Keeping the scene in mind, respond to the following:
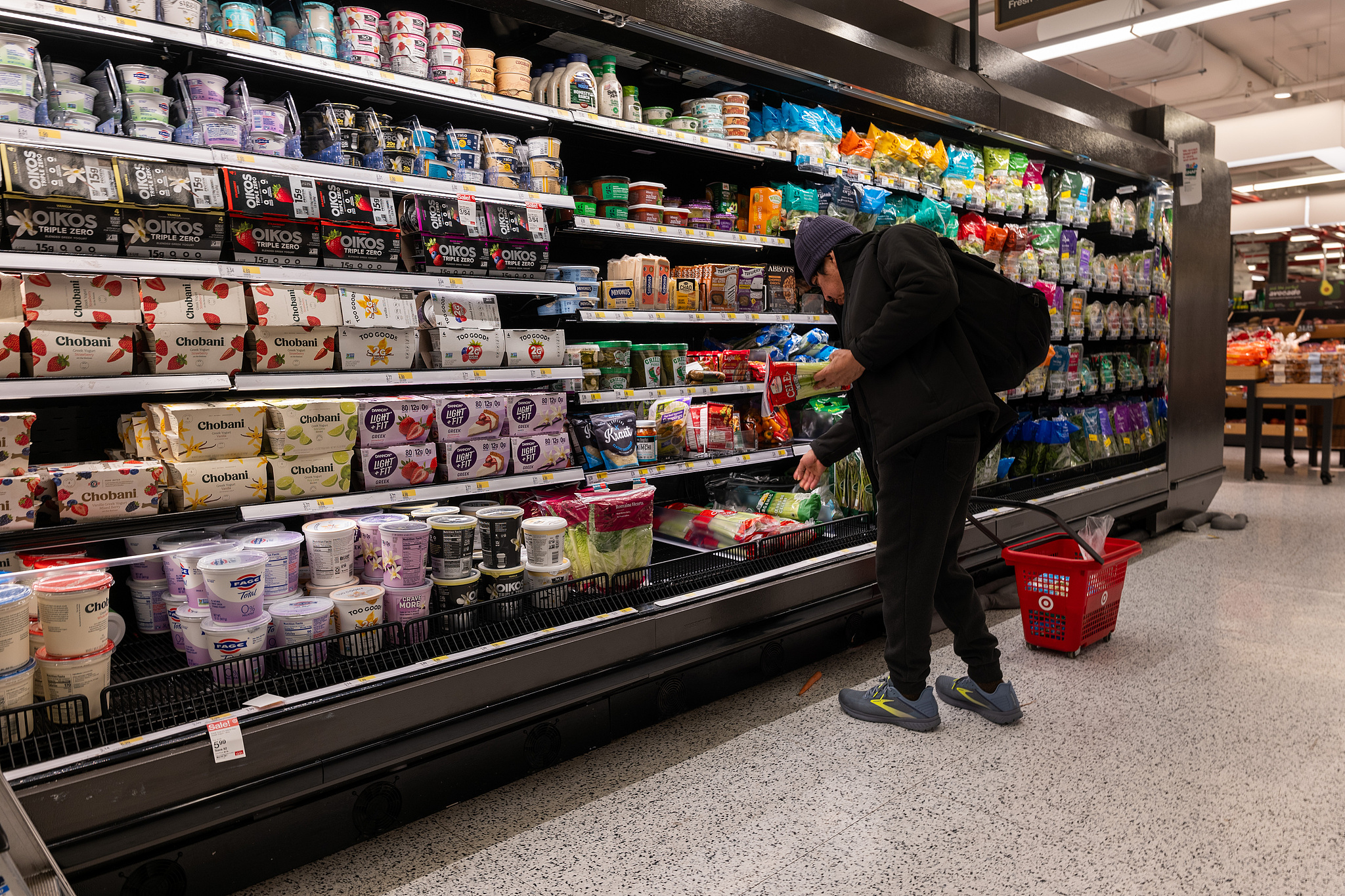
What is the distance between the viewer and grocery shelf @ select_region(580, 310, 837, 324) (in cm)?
309

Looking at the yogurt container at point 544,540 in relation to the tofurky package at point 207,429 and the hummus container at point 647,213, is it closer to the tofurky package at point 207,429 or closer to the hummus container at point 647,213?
the tofurky package at point 207,429

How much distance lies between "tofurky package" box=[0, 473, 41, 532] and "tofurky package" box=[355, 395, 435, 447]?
0.77 m

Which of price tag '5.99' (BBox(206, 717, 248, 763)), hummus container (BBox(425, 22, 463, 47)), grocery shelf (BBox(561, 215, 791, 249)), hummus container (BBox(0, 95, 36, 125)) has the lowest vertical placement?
price tag '5.99' (BBox(206, 717, 248, 763))

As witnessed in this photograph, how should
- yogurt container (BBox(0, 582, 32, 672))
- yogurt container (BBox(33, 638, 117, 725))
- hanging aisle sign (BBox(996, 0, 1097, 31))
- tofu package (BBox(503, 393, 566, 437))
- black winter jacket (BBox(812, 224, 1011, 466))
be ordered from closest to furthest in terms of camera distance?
yogurt container (BBox(0, 582, 32, 672)), yogurt container (BBox(33, 638, 117, 725)), black winter jacket (BBox(812, 224, 1011, 466)), tofu package (BBox(503, 393, 566, 437)), hanging aisle sign (BBox(996, 0, 1097, 31))

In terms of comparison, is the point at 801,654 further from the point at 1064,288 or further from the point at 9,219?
the point at 1064,288

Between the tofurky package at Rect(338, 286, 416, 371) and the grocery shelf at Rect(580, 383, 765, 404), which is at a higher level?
the tofurky package at Rect(338, 286, 416, 371)

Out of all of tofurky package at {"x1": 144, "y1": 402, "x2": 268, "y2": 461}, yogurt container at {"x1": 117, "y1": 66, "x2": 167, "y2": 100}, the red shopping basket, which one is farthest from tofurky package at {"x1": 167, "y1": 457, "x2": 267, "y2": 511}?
the red shopping basket

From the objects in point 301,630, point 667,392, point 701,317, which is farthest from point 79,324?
point 701,317

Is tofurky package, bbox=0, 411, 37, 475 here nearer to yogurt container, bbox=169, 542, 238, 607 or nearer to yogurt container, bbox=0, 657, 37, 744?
yogurt container, bbox=169, 542, 238, 607

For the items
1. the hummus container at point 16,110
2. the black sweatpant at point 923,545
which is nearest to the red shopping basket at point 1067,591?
the black sweatpant at point 923,545

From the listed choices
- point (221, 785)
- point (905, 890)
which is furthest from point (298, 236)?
point (905, 890)

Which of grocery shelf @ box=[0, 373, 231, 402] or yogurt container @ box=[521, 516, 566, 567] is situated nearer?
grocery shelf @ box=[0, 373, 231, 402]

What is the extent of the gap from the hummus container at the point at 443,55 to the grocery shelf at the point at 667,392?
3.74ft

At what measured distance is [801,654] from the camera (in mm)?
3357
